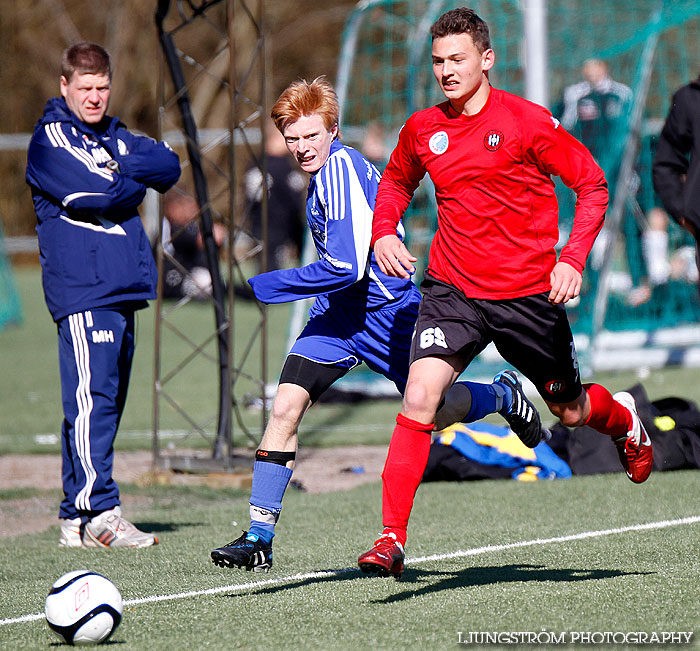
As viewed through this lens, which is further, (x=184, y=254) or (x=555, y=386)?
(x=184, y=254)

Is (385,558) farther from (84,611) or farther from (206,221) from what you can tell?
(206,221)

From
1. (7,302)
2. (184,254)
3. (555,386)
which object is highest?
(555,386)

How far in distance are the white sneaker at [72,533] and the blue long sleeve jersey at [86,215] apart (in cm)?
108

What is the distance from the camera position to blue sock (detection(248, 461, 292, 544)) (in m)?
5.09

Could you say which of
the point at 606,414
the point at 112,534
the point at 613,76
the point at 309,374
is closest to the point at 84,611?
the point at 309,374

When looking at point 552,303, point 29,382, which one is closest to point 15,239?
point 29,382

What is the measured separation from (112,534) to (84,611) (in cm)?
220

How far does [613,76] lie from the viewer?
51.1 feet

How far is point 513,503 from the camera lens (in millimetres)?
7117

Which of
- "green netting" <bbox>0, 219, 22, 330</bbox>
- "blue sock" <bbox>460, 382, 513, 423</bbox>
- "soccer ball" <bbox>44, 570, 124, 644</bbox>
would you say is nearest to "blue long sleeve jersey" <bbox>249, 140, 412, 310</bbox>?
"blue sock" <bbox>460, 382, 513, 423</bbox>

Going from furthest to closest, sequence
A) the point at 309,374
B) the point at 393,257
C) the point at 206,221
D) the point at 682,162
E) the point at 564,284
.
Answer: the point at 206,221 < the point at 682,162 < the point at 309,374 < the point at 393,257 < the point at 564,284

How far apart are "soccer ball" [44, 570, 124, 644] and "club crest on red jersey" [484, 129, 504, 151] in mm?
2192

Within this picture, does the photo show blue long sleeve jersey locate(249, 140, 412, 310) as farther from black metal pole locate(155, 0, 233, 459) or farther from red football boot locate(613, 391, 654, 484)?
black metal pole locate(155, 0, 233, 459)

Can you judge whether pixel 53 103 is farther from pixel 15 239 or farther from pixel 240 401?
pixel 15 239
